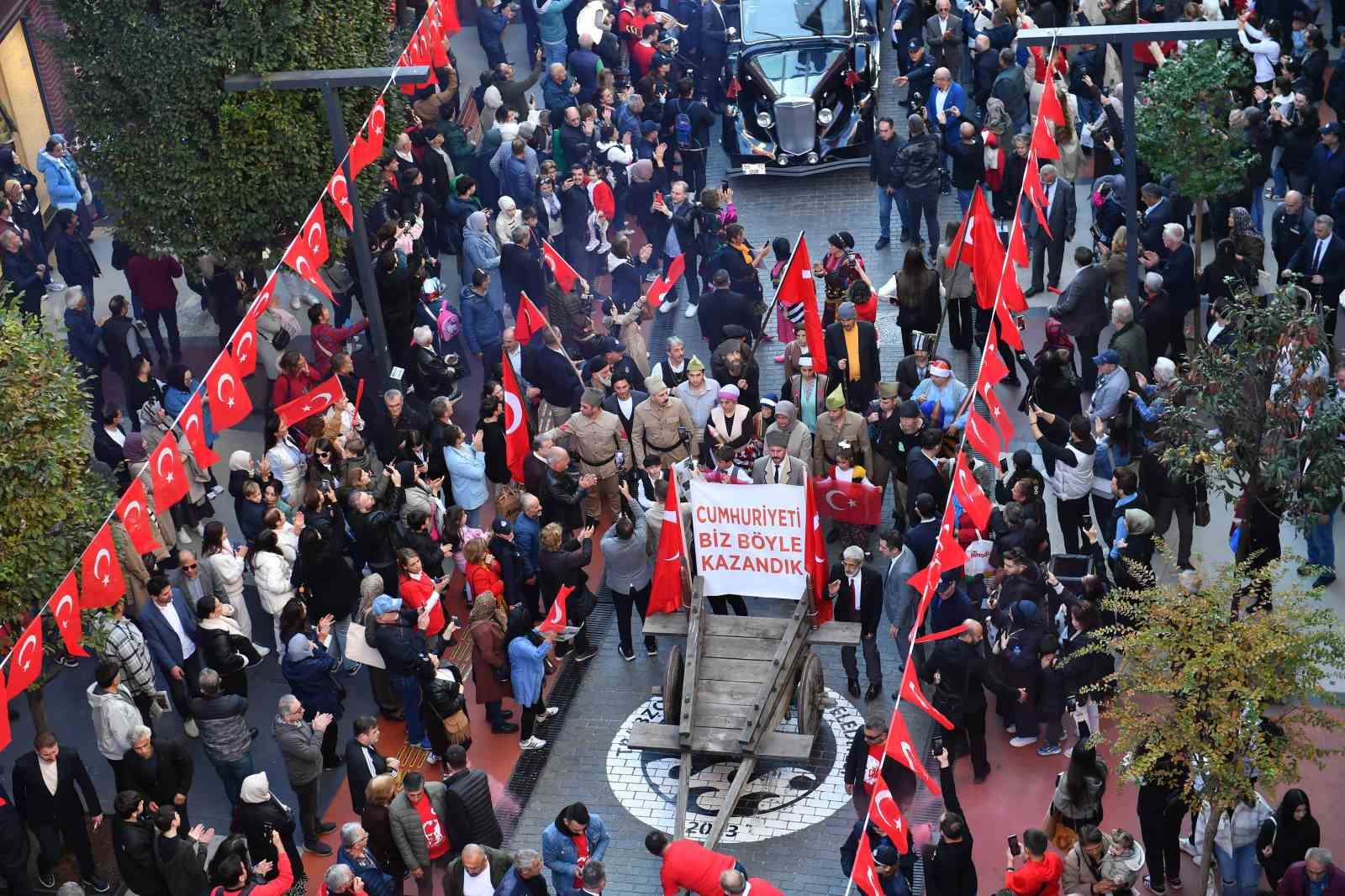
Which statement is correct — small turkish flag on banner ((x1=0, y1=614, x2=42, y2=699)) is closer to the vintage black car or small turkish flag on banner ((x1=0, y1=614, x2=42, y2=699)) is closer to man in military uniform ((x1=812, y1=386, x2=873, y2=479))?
man in military uniform ((x1=812, y1=386, x2=873, y2=479))

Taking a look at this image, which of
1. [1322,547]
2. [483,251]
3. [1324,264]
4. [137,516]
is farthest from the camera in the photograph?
[483,251]

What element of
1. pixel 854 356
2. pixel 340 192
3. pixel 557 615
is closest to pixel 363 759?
pixel 557 615

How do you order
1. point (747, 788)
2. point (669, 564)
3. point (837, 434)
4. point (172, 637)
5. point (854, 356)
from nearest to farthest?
point (747, 788) → point (172, 637) → point (669, 564) → point (837, 434) → point (854, 356)

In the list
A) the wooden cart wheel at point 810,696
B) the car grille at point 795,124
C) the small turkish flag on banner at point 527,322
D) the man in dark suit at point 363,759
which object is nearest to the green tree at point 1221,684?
the wooden cart wheel at point 810,696

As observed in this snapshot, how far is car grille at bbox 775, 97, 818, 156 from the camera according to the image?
2569cm

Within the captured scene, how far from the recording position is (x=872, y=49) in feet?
87.3

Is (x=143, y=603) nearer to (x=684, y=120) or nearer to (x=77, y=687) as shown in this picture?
(x=77, y=687)

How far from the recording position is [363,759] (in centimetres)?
1501

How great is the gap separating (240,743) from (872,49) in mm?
14678

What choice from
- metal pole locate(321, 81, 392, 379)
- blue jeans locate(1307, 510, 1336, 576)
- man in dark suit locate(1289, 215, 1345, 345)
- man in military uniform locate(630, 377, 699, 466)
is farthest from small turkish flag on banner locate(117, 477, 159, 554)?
man in dark suit locate(1289, 215, 1345, 345)

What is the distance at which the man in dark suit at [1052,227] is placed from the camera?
2175cm

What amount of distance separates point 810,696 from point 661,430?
12.0ft

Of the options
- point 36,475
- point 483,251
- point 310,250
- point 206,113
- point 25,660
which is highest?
point 206,113

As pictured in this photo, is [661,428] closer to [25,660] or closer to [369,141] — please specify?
[369,141]
